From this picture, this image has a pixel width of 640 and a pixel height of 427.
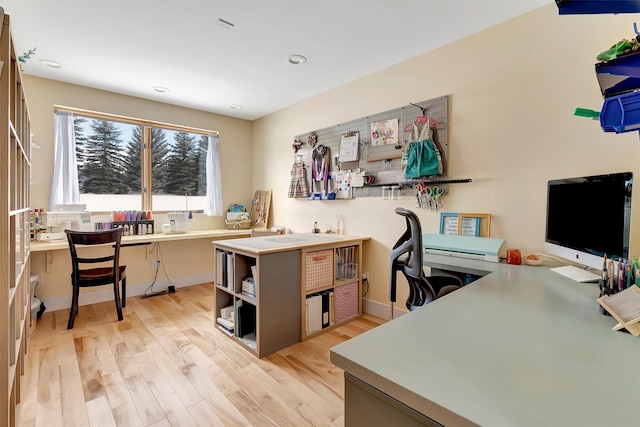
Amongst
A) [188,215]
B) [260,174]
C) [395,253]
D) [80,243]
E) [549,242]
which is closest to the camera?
[395,253]

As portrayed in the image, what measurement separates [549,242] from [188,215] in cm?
389

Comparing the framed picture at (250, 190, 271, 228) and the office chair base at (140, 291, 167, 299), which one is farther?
the framed picture at (250, 190, 271, 228)

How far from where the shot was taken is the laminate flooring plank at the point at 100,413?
5.19ft

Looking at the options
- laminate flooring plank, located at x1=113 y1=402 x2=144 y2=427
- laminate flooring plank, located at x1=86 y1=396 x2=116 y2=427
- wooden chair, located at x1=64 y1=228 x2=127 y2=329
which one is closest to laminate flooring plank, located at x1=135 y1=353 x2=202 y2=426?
Result: laminate flooring plank, located at x1=113 y1=402 x2=144 y2=427

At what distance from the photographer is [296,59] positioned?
276 centimetres

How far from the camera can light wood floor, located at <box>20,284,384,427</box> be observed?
64.6 inches

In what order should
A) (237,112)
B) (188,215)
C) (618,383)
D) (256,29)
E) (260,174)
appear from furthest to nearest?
(260,174), (237,112), (188,215), (256,29), (618,383)

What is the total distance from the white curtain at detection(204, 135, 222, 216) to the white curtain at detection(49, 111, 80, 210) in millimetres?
1508

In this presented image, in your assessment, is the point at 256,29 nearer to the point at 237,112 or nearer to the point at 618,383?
the point at 237,112

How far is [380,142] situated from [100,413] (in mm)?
2880

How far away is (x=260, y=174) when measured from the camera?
15.3ft

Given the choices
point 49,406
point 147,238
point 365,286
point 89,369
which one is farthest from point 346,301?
point 147,238

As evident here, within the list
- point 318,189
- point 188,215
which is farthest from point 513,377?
point 188,215

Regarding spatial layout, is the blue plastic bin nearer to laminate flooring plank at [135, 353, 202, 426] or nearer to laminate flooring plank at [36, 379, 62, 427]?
Answer: laminate flooring plank at [135, 353, 202, 426]
